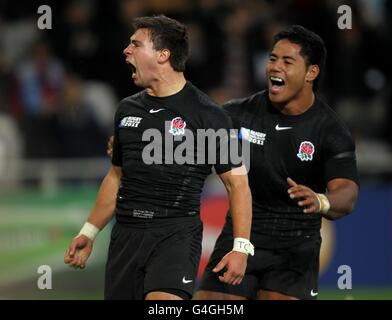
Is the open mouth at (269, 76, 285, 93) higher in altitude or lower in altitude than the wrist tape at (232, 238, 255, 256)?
higher

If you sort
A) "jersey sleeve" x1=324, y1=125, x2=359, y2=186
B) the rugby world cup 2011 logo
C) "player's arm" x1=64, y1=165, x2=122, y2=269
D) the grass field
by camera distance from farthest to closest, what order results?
the grass field, the rugby world cup 2011 logo, "jersey sleeve" x1=324, y1=125, x2=359, y2=186, "player's arm" x1=64, y1=165, x2=122, y2=269

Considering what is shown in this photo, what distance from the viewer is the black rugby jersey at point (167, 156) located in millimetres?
7086

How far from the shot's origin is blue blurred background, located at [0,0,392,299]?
12531mm

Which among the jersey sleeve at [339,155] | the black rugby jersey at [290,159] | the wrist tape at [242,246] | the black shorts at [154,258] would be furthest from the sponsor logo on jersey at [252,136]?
the wrist tape at [242,246]

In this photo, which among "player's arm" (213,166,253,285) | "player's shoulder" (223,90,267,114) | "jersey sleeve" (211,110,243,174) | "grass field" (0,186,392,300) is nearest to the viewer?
"player's arm" (213,166,253,285)

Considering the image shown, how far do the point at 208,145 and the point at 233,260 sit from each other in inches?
33.3

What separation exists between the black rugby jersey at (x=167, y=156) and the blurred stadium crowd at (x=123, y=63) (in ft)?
18.9

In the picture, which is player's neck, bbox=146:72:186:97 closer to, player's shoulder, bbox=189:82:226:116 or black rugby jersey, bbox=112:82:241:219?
black rugby jersey, bbox=112:82:241:219

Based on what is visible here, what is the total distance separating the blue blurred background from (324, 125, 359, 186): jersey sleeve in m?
5.19

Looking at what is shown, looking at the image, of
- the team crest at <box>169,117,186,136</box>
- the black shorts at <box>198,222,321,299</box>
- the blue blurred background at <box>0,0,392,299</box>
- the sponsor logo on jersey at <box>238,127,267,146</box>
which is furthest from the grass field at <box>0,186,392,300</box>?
the team crest at <box>169,117,186,136</box>

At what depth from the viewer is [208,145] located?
7.08m

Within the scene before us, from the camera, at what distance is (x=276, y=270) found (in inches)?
305

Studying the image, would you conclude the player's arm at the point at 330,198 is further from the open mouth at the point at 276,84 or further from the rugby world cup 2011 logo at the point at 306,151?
the open mouth at the point at 276,84
